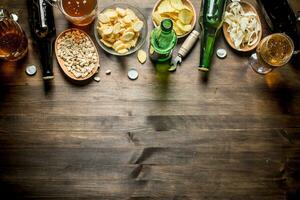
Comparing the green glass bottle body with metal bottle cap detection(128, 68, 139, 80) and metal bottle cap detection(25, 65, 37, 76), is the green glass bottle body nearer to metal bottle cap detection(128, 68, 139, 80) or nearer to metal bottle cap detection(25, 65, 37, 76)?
metal bottle cap detection(128, 68, 139, 80)

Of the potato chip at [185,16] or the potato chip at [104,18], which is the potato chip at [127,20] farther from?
the potato chip at [185,16]

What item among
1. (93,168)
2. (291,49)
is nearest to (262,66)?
(291,49)

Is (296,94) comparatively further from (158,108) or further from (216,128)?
(158,108)

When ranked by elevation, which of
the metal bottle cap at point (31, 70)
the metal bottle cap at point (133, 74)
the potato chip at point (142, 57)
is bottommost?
the metal bottle cap at point (133, 74)

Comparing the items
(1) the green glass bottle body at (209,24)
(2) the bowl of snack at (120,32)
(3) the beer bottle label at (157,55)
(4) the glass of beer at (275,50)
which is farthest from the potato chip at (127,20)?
(4) the glass of beer at (275,50)

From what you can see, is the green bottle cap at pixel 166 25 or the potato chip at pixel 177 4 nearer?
the green bottle cap at pixel 166 25

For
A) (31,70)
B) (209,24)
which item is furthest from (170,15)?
(31,70)
